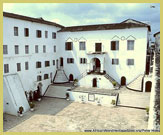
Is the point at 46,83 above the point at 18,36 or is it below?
below

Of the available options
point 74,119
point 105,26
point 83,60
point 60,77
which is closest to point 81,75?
point 83,60

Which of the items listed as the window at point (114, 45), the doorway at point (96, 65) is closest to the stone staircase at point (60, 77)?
the doorway at point (96, 65)

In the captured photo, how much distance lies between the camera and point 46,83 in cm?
2956

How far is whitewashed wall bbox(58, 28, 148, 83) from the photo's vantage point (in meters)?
26.9

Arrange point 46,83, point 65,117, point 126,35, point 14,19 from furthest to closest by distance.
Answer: point 46,83
point 126,35
point 14,19
point 65,117

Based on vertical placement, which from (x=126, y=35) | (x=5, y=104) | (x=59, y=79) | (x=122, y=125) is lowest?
(x=122, y=125)

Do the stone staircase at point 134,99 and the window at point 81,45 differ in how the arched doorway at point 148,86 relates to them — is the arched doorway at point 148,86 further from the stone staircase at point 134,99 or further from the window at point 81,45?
the window at point 81,45

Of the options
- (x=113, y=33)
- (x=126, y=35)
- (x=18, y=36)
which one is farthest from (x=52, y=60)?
(x=126, y=35)

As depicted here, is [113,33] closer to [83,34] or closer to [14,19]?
[83,34]

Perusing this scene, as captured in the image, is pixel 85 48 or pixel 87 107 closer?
pixel 87 107

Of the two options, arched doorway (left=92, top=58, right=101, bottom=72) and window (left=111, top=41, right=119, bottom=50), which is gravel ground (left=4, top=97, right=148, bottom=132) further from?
window (left=111, top=41, right=119, bottom=50)

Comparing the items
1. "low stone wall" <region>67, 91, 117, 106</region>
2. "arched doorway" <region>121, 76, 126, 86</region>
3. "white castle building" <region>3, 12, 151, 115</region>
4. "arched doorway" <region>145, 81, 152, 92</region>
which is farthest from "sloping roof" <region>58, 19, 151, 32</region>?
"low stone wall" <region>67, 91, 117, 106</region>

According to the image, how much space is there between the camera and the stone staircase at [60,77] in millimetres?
31234

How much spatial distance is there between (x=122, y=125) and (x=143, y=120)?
289 cm
